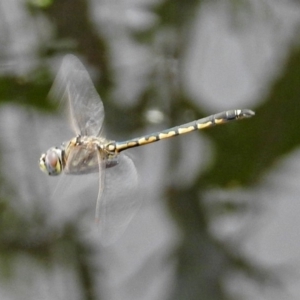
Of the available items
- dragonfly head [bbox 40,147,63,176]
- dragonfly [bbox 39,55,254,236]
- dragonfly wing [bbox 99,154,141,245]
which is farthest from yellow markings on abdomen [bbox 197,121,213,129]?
dragonfly head [bbox 40,147,63,176]

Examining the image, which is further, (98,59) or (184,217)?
(98,59)

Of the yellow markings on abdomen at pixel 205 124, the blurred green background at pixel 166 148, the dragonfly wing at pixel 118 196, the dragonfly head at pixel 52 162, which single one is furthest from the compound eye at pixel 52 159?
the yellow markings on abdomen at pixel 205 124

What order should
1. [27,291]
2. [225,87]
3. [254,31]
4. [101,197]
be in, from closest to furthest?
[101,197], [27,291], [225,87], [254,31]

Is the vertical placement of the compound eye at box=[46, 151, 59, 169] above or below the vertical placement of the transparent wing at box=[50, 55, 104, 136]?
below

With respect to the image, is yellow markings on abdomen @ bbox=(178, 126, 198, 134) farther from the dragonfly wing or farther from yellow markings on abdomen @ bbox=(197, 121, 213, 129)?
the dragonfly wing

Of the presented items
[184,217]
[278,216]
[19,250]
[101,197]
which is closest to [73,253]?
[19,250]

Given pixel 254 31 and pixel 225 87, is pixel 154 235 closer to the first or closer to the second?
pixel 225 87

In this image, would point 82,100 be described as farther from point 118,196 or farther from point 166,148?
point 166,148
